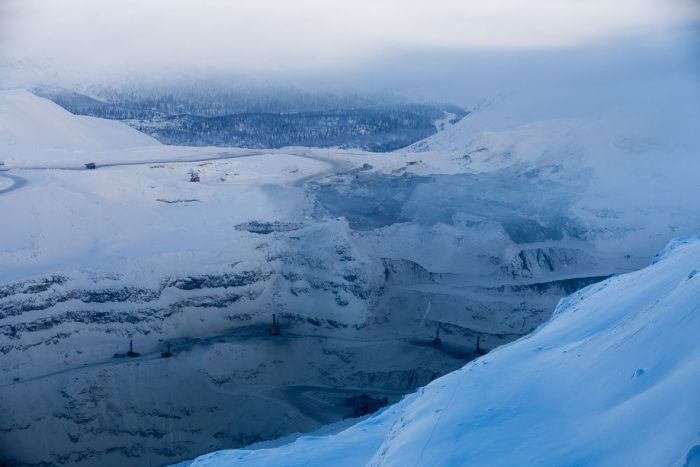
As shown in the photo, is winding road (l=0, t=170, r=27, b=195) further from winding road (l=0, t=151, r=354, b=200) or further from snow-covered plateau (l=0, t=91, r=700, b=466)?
snow-covered plateau (l=0, t=91, r=700, b=466)

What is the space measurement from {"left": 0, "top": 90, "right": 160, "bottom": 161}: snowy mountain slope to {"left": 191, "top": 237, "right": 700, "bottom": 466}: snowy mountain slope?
46.0 metres

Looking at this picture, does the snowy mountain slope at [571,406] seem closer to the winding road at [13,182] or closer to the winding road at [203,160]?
the winding road at [13,182]

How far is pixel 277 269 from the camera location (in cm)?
4138

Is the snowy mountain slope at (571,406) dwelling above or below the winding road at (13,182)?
above

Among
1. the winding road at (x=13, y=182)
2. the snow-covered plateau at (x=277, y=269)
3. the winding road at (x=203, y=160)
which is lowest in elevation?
the snow-covered plateau at (x=277, y=269)

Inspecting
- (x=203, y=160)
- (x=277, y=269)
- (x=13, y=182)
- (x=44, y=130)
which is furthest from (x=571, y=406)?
(x=44, y=130)

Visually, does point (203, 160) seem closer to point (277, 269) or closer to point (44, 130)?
point (277, 269)

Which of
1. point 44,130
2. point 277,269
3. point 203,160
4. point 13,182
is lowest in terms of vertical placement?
point 277,269

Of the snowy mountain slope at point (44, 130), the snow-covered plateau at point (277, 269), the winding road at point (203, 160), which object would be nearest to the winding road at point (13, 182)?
the winding road at point (203, 160)

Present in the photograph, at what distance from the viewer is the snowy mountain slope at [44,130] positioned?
55.3 metres

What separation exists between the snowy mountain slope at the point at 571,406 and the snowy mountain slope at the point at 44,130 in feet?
151

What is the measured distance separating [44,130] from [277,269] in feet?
96.9

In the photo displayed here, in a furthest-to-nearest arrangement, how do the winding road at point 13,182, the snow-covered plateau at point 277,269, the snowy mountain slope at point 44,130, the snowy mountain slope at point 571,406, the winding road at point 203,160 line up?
1. the snowy mountain slope at point 44,130
2. the winding road at point 203,160
3. the winding road at point 13,182
4. the snow-covered plateau at point 277,269
5. the snowy mountain slope at point 571,406

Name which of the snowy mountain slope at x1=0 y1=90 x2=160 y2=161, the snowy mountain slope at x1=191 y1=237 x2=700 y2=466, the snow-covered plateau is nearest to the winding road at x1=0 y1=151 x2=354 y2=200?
the snow-covered plateau
